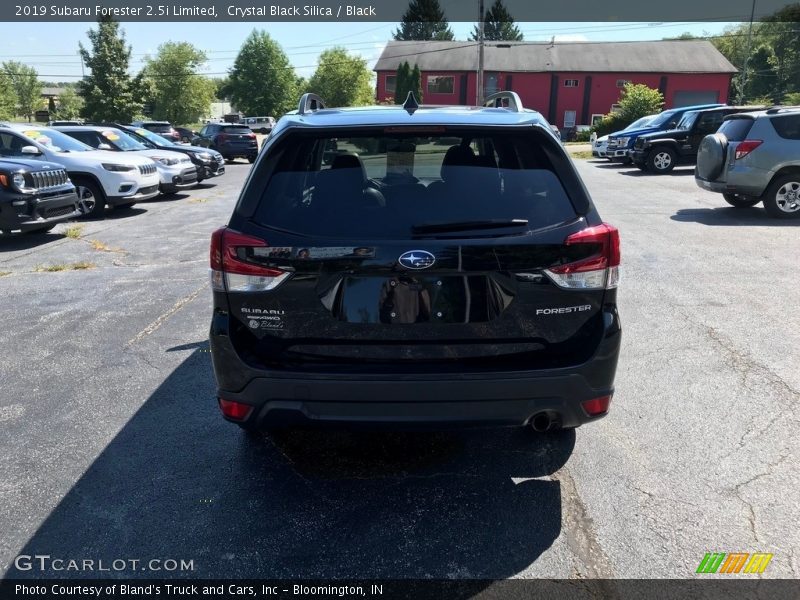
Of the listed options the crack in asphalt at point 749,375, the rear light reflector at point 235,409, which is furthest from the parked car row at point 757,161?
the rear light reflector at point 235,409

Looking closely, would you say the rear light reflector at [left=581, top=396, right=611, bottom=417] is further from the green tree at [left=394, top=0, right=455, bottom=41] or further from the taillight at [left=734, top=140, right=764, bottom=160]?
the green tree at [left=394, top=0, right=455, bottom=41]

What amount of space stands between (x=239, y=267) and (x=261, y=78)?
88.9 meters

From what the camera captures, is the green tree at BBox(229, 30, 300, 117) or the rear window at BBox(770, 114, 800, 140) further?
the green tree at BBox(229, 30, 300, 117)

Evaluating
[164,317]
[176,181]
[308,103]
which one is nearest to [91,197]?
[176,181]

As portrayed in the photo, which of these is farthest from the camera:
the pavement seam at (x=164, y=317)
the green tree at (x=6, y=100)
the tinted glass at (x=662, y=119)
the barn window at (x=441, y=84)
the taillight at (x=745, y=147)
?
the green tree at (x=6, y=100)

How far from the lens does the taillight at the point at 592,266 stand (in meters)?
2.81

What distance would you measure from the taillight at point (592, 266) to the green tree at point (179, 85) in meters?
77.8

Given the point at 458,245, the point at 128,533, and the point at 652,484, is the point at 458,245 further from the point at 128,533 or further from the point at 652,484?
the point at 128,533

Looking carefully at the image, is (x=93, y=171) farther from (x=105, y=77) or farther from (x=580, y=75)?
(x=580, y=75)

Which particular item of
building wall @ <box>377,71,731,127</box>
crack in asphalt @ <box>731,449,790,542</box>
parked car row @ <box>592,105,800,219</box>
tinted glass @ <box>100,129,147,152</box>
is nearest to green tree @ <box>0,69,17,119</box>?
building wall @ <box>377,71,731,127</box>

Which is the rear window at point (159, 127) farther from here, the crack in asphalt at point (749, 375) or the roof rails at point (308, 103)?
the crack in asphalt at point (749, 375)

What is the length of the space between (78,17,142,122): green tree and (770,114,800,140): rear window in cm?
5058

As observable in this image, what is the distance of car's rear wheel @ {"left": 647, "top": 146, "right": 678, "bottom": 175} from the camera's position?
1944 centimetres

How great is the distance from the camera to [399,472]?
11.2 feet
